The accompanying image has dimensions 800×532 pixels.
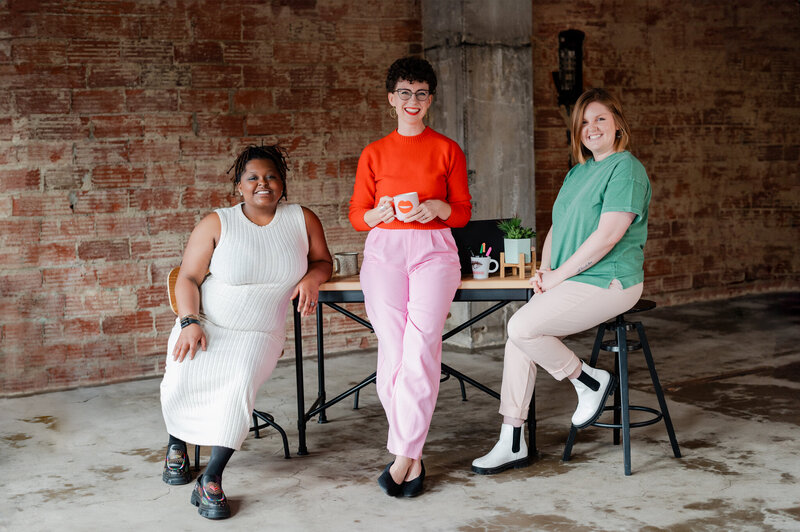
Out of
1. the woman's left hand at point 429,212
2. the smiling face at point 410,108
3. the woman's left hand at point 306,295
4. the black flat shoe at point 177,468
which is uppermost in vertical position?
the smiling face at point 410,108

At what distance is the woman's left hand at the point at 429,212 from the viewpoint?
11.1ft

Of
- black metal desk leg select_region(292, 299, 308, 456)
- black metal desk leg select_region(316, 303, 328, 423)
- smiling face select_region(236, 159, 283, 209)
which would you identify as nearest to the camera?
smiling face select_region(236, 159, 283, 209)

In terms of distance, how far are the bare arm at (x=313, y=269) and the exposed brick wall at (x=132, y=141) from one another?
1.95 meters

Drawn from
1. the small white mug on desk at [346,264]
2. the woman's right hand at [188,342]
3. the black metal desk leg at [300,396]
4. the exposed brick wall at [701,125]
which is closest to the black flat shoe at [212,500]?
the woman's right hand at [188,342]

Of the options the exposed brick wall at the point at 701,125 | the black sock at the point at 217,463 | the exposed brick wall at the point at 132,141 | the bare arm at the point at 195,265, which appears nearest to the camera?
the black sock at the point at 217,463

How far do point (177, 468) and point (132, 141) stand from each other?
248cm

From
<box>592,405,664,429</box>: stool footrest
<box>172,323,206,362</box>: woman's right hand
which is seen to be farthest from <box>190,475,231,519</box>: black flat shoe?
<box>592,405,664,429</box>: stool footrest

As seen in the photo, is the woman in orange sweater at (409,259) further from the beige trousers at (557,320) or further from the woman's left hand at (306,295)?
the beige trousers at (557,320)

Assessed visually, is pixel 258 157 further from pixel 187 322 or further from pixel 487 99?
pixel 487 99

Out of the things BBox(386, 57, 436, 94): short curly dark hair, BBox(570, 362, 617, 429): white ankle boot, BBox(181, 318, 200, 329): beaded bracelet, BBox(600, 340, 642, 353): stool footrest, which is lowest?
BBox(570, 362, 617, 429): white ankle boot

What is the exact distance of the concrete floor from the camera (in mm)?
2986

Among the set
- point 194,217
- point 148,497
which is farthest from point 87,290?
point 148,497

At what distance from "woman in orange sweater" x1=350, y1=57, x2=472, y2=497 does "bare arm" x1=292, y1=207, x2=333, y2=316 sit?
189mm

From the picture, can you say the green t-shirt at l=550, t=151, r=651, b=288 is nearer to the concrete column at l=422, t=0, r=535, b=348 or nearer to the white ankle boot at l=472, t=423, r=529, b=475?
the white ankle boot at l=472, t=423, r=529, b=475
